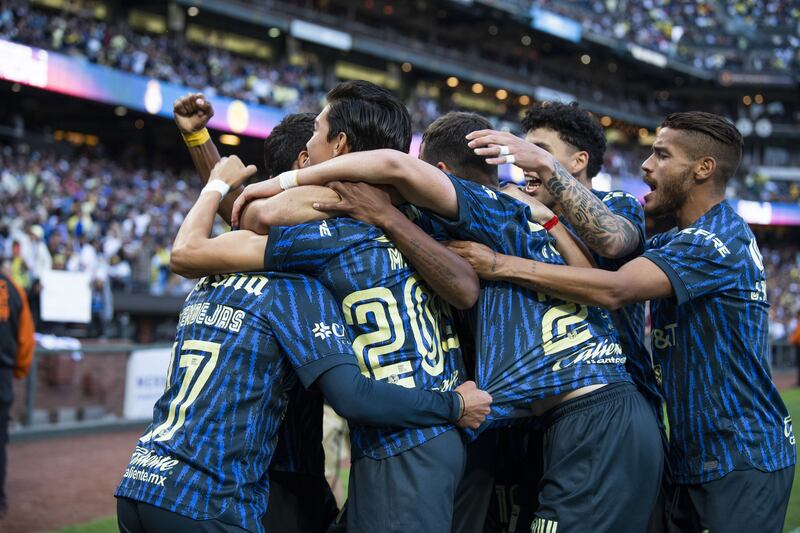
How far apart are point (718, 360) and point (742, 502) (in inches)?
21.4

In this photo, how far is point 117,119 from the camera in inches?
1136

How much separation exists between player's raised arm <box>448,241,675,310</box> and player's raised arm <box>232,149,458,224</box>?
0.64 ft

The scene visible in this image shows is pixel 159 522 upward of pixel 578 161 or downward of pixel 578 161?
downward

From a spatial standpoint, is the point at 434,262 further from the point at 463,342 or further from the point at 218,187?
the point at 218,187

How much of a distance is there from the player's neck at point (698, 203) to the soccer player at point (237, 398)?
1.40 m

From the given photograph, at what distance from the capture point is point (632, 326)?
11.9ft

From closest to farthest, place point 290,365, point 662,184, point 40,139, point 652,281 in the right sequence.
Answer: point 290,365 → point 652,281 → point 662,184 → point 40,139

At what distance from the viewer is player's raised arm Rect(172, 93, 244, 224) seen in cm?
356

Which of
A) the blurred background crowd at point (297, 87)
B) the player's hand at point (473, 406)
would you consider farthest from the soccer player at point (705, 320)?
the blurred background crowd at point (297, 87)

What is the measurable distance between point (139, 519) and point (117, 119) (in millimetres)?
28399

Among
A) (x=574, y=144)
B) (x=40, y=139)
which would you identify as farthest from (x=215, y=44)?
(x=574, y=144)

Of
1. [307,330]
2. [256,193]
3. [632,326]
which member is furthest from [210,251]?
[632,326]

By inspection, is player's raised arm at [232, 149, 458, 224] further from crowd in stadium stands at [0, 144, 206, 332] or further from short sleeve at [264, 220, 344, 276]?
crowd in stadium stands at [0, 144, 206, 332]

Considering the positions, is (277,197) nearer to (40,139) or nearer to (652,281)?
(652,281)
